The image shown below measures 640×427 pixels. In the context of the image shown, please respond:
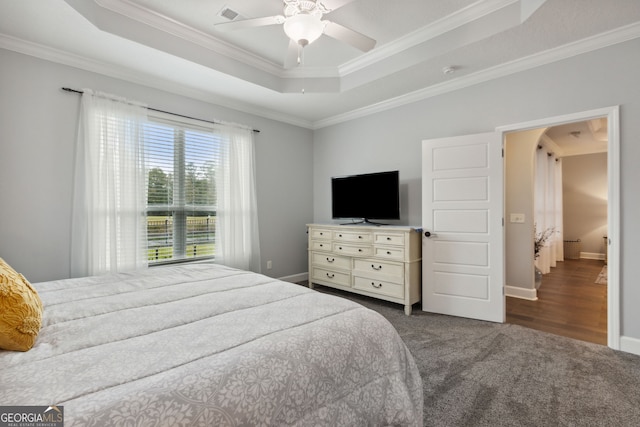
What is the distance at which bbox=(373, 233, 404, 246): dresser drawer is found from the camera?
338cm

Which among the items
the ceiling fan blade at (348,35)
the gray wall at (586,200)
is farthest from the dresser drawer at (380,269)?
the gray wall at (586,200)

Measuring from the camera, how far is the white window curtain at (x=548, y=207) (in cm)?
552

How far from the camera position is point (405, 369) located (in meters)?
1.42

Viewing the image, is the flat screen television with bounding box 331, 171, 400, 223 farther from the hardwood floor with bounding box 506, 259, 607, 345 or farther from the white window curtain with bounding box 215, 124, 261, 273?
the hardwood floor with bounding box 506, 259, 607, 345

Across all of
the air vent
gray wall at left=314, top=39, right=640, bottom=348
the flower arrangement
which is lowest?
the flower arrangement

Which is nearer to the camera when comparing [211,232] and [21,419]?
[21,419]

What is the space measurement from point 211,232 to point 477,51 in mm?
3552

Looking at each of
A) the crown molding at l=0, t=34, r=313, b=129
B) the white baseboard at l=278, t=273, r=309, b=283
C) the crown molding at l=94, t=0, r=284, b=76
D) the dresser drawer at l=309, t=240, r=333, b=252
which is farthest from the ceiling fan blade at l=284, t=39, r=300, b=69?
the white baseboard at l=278, t=273, r=309, b=283

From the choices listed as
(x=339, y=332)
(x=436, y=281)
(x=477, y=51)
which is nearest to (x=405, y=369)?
(x=339, y=332)

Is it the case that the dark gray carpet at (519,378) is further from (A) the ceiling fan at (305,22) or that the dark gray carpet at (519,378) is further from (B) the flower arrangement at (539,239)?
(A) the ceiling fan at (305,22)

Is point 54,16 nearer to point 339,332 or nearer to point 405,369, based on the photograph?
point 339,332

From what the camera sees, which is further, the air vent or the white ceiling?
the air vent

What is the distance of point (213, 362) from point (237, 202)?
321 cm
